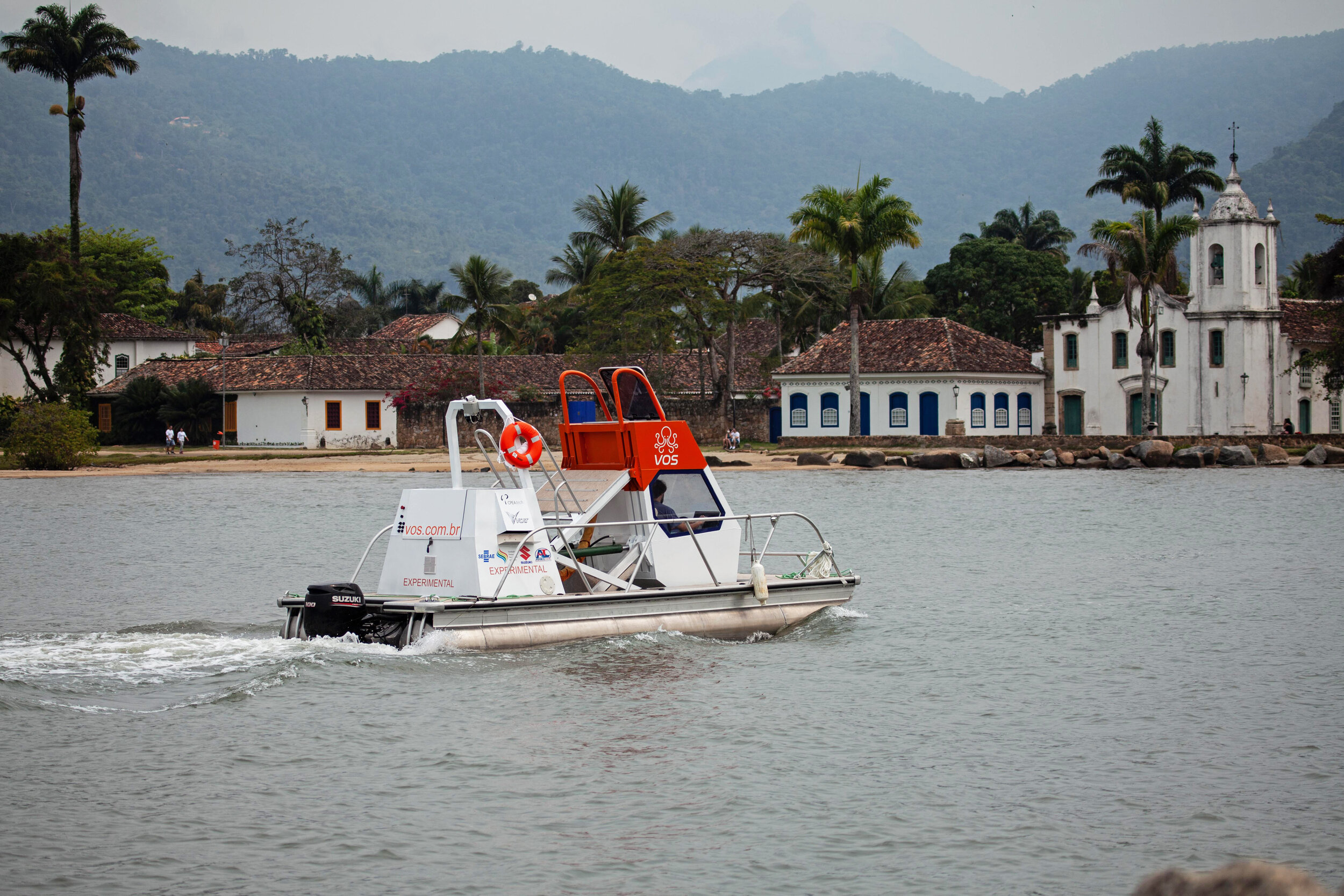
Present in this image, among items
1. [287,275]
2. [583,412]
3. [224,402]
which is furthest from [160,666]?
[287,275]

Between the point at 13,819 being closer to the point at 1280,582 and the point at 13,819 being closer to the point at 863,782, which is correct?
the point at 863,782

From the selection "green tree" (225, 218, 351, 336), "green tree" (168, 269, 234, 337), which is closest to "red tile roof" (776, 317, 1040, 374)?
"green tree" (225, 218, 351, 336)

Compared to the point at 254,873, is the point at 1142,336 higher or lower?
higher

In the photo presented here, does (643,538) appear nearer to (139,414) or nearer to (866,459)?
(866,459)

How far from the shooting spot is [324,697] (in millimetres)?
12070

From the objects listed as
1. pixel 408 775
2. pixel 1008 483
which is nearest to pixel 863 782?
pixel 408 775

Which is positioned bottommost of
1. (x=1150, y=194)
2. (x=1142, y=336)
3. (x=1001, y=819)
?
(x=1001, y=819)

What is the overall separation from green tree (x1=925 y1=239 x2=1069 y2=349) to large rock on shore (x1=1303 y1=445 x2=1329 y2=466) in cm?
2357

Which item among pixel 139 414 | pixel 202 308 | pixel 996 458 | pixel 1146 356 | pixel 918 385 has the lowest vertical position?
pixel 996 458

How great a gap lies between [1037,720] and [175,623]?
1035 centimetres

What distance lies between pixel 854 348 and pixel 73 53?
36.8 m

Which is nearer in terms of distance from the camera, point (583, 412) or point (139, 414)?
point (583, 412)

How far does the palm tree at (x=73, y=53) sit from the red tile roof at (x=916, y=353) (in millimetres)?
32759

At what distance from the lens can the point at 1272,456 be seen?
160 feet
